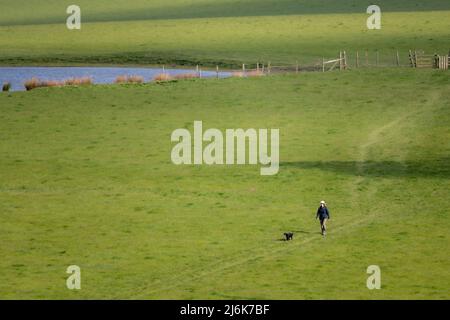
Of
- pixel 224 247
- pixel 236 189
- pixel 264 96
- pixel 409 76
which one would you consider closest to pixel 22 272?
pixel 224 247

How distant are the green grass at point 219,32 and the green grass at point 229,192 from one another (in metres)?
19.8

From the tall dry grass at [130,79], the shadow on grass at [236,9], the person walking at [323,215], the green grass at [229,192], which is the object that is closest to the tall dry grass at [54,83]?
the tall dry grass at [130,79]

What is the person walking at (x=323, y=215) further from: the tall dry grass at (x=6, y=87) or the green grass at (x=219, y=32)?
the green grass at (x=219, y=32)

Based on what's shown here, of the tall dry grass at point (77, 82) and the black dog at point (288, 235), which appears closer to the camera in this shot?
the black dog at point (288, 235)

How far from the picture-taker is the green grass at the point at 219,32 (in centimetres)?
10944

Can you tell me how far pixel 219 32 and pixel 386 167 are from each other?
61.8m

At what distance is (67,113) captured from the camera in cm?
7938

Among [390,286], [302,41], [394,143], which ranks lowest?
[390,286]

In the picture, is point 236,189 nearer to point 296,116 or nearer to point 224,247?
point 224,247

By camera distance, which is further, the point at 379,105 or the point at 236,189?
the point at 379,105

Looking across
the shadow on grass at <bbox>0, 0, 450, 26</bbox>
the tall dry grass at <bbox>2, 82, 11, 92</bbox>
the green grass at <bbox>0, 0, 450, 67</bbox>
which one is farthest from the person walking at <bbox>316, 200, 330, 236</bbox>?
the shadow on grass at <bbox>0, 0, 450, 26</bbox>

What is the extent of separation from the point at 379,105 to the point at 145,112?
1366 centimetres

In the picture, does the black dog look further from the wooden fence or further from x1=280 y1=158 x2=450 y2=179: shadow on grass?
the wooden fence

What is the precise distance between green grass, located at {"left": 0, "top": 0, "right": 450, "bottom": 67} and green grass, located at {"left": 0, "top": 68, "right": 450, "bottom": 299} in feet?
64.9
